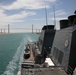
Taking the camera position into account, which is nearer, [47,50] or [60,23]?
[60,23]

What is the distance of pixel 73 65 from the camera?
16641mm

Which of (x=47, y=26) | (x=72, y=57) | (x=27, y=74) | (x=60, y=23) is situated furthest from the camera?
(x=47, y=26)

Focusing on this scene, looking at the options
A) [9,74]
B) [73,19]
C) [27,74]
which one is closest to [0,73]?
[9,74]

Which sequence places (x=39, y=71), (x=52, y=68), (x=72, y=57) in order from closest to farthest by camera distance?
(x=39, y=71) < (x=52, y=68) < (x=72, y=57)

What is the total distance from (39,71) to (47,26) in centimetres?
2736

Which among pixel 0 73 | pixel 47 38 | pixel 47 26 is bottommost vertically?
pixel 0 73

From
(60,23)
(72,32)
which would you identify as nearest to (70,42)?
(72,32)

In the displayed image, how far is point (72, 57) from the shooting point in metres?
16.8

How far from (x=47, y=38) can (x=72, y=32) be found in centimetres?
1919

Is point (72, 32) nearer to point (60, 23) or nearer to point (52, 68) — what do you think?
point (52, 68)

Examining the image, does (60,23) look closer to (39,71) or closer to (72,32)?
(72,32)

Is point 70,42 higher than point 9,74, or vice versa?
point 70,42

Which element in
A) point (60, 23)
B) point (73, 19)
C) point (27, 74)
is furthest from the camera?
point (60, 23)

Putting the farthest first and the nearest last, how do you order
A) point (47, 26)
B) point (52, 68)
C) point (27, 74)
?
point (47, 26), point (52, 68), point (27, 74)
